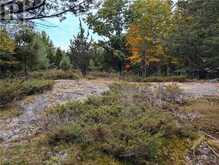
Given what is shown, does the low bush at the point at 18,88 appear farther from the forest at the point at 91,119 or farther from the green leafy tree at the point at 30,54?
the green leafy tree at the point at 30,54

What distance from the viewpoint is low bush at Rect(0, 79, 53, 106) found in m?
10.8

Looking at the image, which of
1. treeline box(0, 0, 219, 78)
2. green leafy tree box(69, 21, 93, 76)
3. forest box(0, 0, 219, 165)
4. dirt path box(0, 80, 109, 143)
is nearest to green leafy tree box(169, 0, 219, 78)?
treeline box(0, 0, 219, 78)

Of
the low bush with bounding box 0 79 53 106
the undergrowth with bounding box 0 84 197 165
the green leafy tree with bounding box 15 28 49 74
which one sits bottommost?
the undergrowth with bounding box 0 84 197 165

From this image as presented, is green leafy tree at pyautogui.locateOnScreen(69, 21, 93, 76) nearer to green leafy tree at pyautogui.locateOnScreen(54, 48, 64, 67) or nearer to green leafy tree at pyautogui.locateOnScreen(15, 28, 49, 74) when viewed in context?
green leafy tree at pyautogui.locateOnScreen(15, 28, 49, 74)

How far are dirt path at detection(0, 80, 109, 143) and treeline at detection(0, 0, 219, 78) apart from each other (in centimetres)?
583

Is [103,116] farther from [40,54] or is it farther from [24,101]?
[40,54]

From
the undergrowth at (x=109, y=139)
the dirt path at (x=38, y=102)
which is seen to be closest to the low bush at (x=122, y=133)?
the undergrowth at (x=109, y=139)

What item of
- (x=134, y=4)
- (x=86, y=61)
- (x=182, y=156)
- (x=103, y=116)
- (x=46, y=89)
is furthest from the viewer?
(x=134, y=4)

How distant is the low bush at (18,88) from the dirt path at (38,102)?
232 millimetres

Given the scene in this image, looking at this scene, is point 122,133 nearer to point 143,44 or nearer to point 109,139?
point 109,139

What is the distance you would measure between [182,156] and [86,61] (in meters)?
22.5

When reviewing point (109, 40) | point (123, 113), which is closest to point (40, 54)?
point (109, 40)

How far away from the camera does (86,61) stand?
2956 cm

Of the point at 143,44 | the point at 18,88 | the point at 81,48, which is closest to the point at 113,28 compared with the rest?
the point at 143,44
